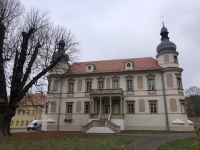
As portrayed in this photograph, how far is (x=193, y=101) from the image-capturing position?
4912 centimetres

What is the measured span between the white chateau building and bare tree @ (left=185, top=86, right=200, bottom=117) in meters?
26.6

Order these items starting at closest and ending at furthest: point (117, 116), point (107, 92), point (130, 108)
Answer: point (117, 116) → point (107, 92) → point (130, 108)

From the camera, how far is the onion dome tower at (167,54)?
2667 cm

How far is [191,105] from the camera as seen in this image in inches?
1950

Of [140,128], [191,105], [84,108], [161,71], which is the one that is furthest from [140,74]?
[191,105]

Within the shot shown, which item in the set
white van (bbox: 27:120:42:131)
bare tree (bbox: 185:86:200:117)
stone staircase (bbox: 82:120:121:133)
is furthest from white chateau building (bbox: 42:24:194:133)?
bare tree (bbox: 185:86:200:117)

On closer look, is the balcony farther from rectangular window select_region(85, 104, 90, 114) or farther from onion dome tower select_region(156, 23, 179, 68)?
onion dome tower select_region(156, 23, 179, 68)

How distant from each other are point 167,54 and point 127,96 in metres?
8.79

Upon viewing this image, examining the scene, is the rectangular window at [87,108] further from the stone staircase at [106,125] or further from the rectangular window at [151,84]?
the rectangular window at [151,84]

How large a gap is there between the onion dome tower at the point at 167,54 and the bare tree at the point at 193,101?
26327mm

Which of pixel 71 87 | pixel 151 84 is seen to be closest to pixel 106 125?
pixel 151 84

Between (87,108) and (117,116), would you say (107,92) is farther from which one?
(87,108)

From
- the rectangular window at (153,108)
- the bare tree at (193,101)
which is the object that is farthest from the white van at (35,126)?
the bare tree at (193,101)

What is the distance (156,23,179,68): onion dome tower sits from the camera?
26.7m
